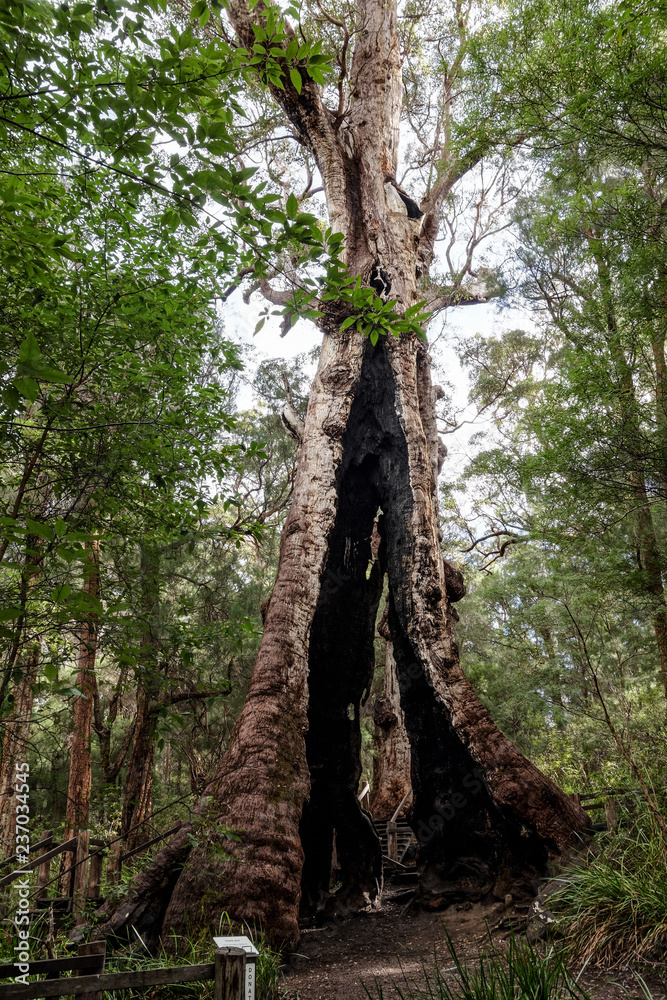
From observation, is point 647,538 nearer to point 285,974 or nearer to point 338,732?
point 338,732

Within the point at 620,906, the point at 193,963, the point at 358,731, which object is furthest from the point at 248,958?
the point at 358,731

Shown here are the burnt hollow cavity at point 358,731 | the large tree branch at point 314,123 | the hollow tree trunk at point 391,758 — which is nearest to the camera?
the burnt hollow cavity at point 358,731

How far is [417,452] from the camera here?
5.64m

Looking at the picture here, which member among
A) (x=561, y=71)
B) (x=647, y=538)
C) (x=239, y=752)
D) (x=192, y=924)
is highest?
(x=561, y=71)

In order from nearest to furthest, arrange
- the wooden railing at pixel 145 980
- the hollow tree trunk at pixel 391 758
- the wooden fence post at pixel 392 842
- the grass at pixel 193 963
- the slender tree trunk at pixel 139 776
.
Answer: the wooden railing at pixel 145 980 → the grass at pixel 193 963 → the slender tree trunk at pixel 139 776 → the wooden fence post at pixel 392 842 → the hollow tree trunk at pixel 391 758

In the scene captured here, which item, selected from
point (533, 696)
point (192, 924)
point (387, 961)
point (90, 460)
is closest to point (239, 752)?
point (192, 924)

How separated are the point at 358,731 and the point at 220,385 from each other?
13.6ft

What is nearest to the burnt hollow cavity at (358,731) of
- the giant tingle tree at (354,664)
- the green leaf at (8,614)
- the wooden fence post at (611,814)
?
the giant tingle tree at (354,664)

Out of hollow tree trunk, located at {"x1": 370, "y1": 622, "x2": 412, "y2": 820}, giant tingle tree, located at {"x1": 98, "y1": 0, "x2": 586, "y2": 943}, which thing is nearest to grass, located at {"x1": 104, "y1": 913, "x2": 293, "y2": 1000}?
giant tingle tree, located at {"x1": 98, "y1": 0, "x2": 586, "y2": 943}

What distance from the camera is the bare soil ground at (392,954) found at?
2488 millimetres

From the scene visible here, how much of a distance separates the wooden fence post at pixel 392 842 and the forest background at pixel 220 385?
248 cm

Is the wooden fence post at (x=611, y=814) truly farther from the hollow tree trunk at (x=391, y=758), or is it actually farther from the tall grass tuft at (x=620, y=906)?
the hollow tree trunk at (x=391, y=758)

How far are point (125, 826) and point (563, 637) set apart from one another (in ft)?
22.6

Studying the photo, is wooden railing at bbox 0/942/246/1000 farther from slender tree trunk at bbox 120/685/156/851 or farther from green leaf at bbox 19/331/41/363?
slender tree trunk at bbox 120/685/156/851
